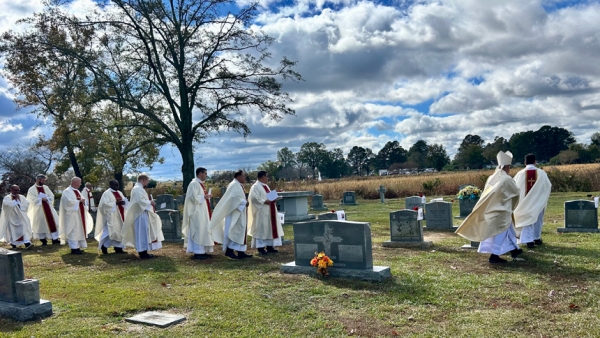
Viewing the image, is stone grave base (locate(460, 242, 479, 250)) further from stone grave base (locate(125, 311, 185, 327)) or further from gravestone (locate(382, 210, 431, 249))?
stone grave base (locate(125, 311, 185, 327))

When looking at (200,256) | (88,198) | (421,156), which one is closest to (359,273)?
(200,256)

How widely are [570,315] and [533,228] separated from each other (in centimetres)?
560

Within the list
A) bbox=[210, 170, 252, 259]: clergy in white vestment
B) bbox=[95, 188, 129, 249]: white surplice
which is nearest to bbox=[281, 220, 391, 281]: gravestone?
bbox=[210, 170, 252, 259]: clergy in white vestment

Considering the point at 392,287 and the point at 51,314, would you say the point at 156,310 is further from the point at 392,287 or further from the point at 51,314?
the point at 392,287

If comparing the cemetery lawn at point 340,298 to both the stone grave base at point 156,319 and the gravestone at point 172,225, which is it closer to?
the stone grave base at point 156,319

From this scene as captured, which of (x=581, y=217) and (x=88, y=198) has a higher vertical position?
(x=88, y=198)

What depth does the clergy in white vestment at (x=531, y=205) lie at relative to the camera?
1091cm

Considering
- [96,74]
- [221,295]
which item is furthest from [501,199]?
[96,74]

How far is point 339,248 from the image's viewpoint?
859 cm

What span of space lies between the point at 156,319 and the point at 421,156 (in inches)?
3651

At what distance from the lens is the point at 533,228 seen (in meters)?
11.1

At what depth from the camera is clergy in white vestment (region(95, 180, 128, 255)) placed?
42.2 feet

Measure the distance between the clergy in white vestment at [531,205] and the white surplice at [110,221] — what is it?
9.99 metres

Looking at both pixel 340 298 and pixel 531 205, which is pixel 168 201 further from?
pixel 340 298
